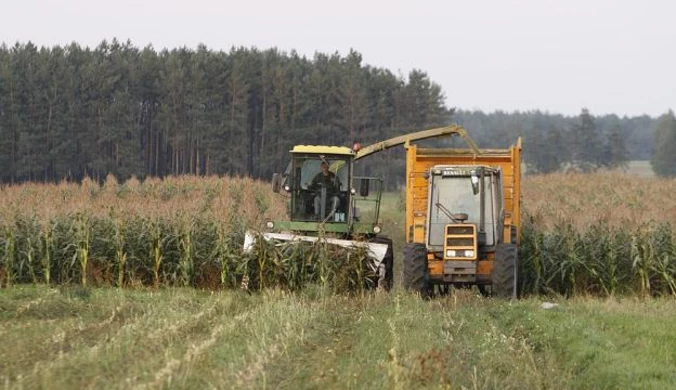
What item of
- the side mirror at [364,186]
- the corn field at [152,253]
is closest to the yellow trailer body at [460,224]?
the side mirror at [364,186]

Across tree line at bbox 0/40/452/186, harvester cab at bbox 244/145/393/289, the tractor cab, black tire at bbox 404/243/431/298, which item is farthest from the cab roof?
tree line at bbox 0/40/452/186

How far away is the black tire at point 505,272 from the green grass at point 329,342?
484 mm

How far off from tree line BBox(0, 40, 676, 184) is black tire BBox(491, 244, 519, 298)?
4544 cm

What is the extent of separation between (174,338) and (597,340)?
16.6 ft

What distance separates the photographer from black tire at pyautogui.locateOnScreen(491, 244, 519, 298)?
14914 millimetres

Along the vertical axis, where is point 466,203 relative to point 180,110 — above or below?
below

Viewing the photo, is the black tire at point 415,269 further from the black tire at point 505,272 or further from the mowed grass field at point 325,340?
the black tire at point 505,272

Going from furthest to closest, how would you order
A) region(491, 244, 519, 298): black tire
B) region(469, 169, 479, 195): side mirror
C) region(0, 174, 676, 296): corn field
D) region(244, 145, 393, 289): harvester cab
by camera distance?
region(244, 145, 393, 289): harvester cab, region(0, 174, 676, 296): corn field, region(469, 169, 479, 195): side mirror, region(491, 244, 519, 298): black tire

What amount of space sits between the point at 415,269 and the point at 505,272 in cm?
153

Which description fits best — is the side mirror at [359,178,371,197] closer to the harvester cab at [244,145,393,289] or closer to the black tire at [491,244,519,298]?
the harvester cab at [244,145,393,289]

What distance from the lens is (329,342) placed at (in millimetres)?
10523

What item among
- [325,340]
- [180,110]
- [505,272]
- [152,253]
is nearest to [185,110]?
Result: [180,110]

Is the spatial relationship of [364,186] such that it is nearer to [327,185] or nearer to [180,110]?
[327,185]

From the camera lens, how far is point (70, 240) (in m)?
17.8
